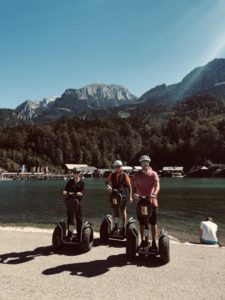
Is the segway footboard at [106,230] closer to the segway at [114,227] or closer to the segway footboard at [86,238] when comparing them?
the segway at [114,227]

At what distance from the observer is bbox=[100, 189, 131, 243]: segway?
48.0 ft

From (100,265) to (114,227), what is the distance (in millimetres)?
4036

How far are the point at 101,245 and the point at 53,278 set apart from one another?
15.1ft

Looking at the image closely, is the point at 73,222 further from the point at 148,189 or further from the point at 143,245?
the point at 148,189

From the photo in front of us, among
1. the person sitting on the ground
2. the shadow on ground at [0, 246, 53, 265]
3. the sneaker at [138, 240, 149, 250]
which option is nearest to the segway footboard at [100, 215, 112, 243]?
the shadow on ground at [0, 246, 53, 265]

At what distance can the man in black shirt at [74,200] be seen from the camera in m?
13.4

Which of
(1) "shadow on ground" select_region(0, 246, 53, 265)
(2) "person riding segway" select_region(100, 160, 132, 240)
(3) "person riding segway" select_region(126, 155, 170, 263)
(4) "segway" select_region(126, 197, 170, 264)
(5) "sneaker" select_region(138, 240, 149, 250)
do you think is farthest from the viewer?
(2) "person riding segway" select_region(100, 160, 132, 240)

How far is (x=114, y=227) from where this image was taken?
15.5 m

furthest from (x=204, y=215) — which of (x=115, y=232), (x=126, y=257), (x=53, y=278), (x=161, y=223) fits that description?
(x=53, y=278)

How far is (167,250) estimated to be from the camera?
38.1ft

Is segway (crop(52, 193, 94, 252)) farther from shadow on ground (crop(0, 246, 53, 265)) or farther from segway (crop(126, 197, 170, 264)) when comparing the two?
segway (crop(126, 197, 170, 264))

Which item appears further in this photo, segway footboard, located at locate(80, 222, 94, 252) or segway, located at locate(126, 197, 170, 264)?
segway footboard, located at locate(80, 222, 94, 252)

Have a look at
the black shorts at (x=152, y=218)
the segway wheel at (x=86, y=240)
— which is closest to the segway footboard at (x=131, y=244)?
the black shorts at (x=152, y=218)

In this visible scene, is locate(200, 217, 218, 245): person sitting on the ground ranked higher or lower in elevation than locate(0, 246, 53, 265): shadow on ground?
lower
